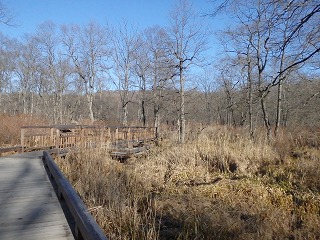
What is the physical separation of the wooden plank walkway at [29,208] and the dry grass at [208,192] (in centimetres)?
62

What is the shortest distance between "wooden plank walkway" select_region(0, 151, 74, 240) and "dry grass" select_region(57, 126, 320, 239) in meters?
0.62

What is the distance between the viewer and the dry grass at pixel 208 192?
4.76m

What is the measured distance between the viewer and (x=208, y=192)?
24.3 ft

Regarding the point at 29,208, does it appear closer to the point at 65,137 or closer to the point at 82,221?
the point at 82,221

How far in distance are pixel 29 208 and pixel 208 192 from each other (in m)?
4.68

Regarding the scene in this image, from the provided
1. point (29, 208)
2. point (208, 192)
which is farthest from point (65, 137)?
point (29, 208)

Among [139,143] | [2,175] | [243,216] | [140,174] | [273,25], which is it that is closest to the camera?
[273,25]

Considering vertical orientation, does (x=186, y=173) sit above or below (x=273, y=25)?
below

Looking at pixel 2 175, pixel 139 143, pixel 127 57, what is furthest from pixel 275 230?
pixel 127 57

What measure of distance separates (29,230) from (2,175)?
402 cm

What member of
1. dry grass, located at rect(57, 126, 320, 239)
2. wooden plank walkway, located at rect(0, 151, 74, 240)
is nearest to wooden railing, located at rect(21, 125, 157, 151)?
dry grass, located at rect(57, 126, 320, 239)

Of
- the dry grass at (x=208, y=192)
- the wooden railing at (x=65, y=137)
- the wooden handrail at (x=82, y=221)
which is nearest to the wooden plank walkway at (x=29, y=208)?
the wooden handrail at (x=82, y=221)

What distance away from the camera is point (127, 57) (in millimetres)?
34438

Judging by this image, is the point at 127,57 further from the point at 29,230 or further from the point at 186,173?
the point at 29,230
